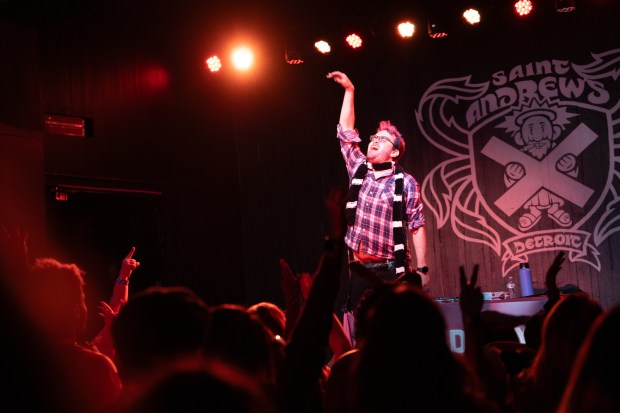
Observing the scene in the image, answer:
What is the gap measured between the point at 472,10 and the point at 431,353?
5.99 m

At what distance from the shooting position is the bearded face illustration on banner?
23.2 feet

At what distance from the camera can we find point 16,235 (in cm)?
233

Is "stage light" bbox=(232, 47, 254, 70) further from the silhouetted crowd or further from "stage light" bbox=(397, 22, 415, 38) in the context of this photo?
the silhouetted crowd

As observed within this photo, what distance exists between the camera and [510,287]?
7230mm

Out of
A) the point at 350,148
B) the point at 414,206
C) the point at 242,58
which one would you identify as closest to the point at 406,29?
the point at 350,148

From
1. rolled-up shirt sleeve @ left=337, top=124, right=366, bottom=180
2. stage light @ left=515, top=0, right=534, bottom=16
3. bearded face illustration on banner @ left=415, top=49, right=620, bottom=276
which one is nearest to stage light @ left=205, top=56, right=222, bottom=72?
rolled-up shirt sleeve @ left=337, top=124, right=366, bottom=180

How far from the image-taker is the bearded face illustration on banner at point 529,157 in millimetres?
7070

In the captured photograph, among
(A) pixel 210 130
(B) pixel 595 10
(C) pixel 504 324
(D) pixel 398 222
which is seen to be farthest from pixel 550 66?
(C) pixel 504 324

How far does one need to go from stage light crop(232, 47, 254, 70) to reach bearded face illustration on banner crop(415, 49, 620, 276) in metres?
1.89

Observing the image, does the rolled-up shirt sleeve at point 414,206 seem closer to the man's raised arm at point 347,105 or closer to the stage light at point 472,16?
the man's raised arm at point 347,105

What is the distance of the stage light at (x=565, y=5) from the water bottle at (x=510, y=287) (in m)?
2.59

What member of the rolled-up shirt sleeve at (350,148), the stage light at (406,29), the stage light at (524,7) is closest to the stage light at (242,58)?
the rolled-up shirt sleeve at (350,148)

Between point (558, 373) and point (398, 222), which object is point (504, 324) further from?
point (398, 222)

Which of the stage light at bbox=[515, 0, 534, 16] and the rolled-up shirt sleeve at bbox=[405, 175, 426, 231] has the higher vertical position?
the stage light at bbox=[515, 0, 534, 16]
